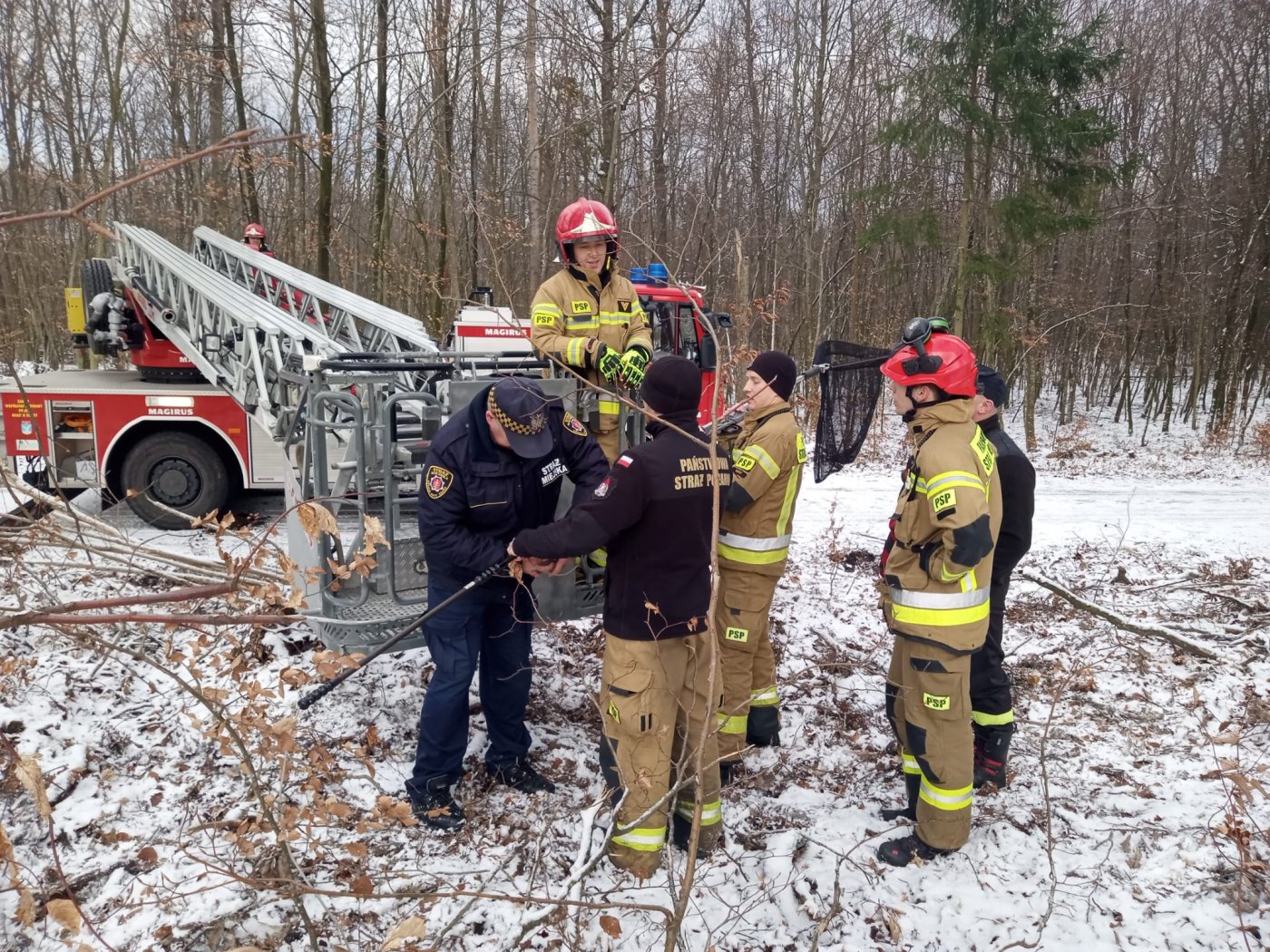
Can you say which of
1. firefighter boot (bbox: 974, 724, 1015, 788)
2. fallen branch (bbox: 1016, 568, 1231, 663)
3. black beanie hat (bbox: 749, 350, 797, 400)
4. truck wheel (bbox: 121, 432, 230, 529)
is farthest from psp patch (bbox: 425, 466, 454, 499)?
truck wheel (bbox: 121, 432, 230, 529)

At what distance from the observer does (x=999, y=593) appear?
4.19 metres

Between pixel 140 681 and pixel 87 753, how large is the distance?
2.29ft

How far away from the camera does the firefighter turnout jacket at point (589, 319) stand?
4.43 meters

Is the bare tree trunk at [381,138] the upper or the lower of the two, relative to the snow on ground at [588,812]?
upper

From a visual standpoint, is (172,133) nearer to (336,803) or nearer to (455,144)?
(455,144)

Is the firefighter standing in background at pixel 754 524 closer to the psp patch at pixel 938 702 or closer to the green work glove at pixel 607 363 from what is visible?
the green work glove at pixel 607 363

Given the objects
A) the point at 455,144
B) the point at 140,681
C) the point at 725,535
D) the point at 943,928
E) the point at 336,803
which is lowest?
the point at 943,928

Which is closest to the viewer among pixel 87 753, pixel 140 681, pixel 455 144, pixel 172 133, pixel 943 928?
pixel 943 928

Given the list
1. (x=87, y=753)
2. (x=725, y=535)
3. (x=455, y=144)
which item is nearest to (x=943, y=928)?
(x=725, y=535)

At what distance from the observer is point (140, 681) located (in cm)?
483

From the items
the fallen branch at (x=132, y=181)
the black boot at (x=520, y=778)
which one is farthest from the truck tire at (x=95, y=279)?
the fallen branch at (x=132, y=181)

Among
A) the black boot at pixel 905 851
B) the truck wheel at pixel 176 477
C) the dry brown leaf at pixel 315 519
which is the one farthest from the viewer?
the truck wheel at pixel 176 477

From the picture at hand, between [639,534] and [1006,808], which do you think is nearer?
[639,534]

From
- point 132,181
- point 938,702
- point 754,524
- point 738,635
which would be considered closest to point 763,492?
point 754,524
